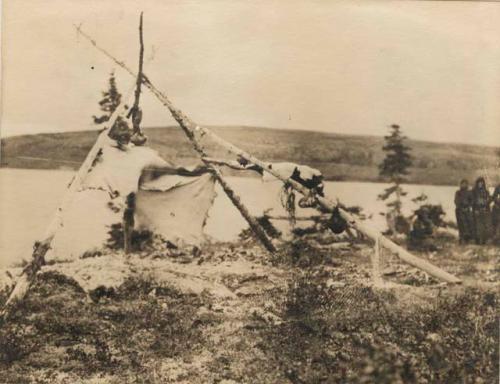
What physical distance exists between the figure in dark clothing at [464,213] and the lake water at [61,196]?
0.18 feet

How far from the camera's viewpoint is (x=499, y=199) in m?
4.37

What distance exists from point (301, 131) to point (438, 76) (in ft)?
3.97

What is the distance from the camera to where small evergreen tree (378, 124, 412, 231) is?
433 cm

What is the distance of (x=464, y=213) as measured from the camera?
439 cm

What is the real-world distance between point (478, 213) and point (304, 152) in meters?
1.49

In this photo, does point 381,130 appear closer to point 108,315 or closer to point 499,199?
point 499,199

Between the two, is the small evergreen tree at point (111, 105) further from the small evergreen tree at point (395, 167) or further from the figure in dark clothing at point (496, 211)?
the figure in dark clothing at point (496, 211)

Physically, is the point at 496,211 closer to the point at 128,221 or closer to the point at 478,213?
the point at 478,213

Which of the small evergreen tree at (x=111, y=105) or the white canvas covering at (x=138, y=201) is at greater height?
the small evergreen tree at (x=111, y=105)

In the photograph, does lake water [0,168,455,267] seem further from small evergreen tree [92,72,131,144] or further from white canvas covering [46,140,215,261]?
small evergreen tree [92,72,131,144]

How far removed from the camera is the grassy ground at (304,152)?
163 inches

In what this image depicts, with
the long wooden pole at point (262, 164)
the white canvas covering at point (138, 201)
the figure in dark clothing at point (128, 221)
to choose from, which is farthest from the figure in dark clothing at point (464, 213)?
the figure in dark clothing at point (128, 221)

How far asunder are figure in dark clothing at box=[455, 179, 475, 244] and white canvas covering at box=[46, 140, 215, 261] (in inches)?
78.3

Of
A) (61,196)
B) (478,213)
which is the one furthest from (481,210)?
(61,196)
